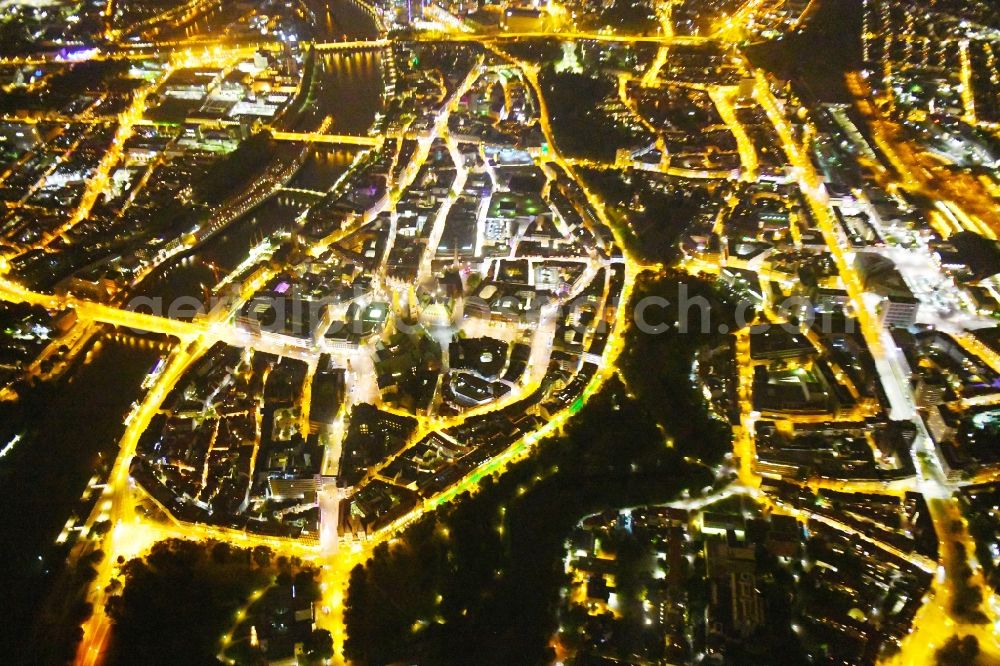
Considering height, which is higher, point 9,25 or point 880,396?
point 9,25

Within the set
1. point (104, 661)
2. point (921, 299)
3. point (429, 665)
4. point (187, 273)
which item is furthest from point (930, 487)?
→ point (187, 273)

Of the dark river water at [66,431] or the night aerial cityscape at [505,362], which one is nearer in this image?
the night aerial cityscape at [505,362]

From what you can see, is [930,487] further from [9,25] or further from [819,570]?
[9,25]

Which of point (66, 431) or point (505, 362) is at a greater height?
point (505, 362)

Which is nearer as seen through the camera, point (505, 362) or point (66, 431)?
point (66, 431)

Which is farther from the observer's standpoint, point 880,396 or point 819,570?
point 880,396
